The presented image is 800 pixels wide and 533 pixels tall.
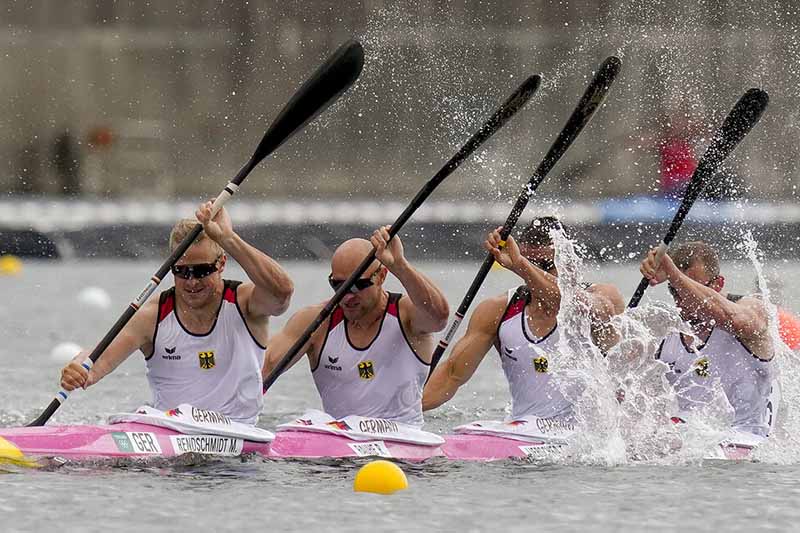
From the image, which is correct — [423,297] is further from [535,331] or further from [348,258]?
[535,331]

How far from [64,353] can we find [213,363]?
6382 millimetres

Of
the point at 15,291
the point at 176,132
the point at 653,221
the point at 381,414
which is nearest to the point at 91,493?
the point at 381,414

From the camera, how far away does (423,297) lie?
320 inches

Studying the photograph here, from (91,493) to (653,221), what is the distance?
17.1m

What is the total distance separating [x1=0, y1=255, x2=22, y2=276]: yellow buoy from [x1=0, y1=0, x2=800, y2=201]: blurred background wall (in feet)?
10.4

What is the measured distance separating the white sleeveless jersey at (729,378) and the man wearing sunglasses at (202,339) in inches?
93.1

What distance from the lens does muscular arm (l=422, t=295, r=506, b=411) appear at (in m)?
8.91

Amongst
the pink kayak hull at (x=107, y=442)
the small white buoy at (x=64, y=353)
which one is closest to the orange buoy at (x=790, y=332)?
the pink kayak hull at (x=107, y=442)

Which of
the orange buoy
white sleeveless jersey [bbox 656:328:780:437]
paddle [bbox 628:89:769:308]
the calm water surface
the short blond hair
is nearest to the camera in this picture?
the calm water surface

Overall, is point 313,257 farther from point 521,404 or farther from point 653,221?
point 521,404

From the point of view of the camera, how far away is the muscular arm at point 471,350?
8906 mm

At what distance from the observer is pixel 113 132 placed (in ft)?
92.7

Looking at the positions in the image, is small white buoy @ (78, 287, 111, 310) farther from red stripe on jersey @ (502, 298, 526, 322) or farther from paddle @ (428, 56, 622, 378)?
red stripe on jersey @ (502, 298, 526, 322)

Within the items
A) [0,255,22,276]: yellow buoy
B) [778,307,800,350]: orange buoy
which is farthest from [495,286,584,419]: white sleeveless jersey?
[0,255,22,276]: yellow buoy
